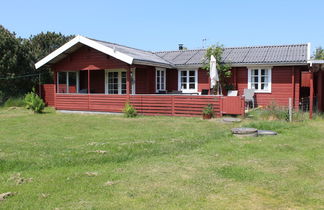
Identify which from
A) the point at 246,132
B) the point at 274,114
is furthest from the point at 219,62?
the point at 246,132

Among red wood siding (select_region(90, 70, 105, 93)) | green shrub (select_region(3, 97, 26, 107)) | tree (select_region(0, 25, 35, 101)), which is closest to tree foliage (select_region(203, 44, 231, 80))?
red wood siding (select_region(90, 70, 105, 93))

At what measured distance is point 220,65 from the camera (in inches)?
674

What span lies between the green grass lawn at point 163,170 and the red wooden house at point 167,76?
15.7 feet

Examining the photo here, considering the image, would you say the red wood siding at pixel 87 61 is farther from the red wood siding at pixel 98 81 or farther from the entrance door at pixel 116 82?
the red wood siding at pixel 98 81

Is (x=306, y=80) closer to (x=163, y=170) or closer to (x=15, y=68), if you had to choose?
(x=163, y=170)

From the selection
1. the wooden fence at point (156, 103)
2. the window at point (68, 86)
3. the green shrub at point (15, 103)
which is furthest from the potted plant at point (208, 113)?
the green shrub at point (15, 103)

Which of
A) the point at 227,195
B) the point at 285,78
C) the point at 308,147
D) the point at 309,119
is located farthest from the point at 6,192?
the point at 285,78

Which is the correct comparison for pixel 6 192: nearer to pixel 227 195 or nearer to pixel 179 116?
pixel 227 195

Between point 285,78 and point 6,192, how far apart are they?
14456 mm

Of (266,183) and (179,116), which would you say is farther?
(179,116)

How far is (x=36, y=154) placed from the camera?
22.4 ft

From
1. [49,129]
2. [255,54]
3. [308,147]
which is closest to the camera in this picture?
[308,147]

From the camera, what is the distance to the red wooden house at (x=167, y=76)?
570 inches

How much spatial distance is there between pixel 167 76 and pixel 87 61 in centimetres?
497
